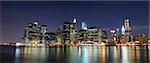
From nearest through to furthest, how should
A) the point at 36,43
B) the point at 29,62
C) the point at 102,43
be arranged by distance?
the point at 29,62
the point at 36,43
the point at 102,43

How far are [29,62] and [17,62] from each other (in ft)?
6.58

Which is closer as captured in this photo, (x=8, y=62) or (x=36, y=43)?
(x=8, y=62)

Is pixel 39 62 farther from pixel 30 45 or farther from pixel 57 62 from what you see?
pixel 30 45

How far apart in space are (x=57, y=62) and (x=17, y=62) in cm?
500

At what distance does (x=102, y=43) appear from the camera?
577ft

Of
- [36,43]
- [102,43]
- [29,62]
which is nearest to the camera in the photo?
[29,62]

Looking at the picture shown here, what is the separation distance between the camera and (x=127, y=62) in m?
45.7

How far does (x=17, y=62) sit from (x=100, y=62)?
33.8ft

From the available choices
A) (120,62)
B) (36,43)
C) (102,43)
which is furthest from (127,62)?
(102,43)

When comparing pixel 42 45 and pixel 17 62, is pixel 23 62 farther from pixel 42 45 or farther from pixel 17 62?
→ pixel 42 45

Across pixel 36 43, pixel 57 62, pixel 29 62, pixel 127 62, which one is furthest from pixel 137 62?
pixel 36 43

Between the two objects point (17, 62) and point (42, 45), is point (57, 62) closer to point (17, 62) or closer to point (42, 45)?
point (17, 62)

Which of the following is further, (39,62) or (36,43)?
(36,43)

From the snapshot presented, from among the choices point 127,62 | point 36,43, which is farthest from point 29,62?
point 36,43
